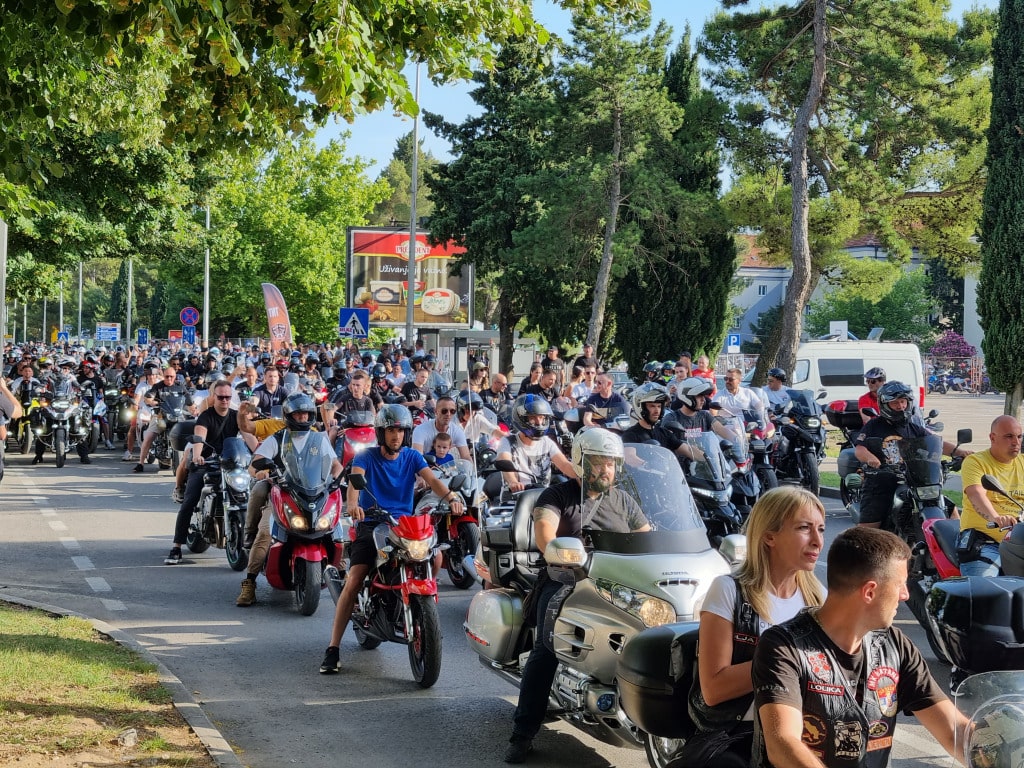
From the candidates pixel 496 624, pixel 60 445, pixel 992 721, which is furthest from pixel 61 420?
pixel 992 721

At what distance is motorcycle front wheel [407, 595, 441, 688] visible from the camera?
7.41 metres

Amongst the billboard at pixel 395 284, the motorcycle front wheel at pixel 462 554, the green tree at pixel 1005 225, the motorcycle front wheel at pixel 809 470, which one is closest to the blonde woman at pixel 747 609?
the motorcycle front wheel at pixel 462 554

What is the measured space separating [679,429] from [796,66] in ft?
77.6

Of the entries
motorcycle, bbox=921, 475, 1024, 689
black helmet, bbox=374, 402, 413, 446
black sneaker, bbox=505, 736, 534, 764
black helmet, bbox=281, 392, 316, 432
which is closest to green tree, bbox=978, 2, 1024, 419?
black helmet, bbox=281, 392, 316, 432

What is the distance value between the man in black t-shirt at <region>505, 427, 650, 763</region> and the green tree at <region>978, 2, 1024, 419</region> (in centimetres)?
2047

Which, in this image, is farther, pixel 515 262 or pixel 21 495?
pixel 515 262

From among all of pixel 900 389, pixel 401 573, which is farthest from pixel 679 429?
pixel 401 573

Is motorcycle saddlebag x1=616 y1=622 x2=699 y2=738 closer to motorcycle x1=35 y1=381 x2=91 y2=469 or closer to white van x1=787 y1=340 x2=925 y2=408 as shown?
motorcycle x1=35 y1=381 x2=91 y2=469

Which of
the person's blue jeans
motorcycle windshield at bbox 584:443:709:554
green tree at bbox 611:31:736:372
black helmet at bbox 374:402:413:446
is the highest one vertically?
green tree at bbox 611:31:736:372

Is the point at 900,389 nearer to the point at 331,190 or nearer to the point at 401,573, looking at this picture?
the point at 401,573

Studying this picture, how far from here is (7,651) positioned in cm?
765

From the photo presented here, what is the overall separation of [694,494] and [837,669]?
7504mm

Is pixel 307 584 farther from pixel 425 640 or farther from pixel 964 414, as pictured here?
pixel 964 414

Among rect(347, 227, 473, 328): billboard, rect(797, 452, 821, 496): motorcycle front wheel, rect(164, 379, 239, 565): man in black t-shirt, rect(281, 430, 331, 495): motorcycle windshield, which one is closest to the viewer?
rect(281, 430, 331, 495): motorcycle windshield
